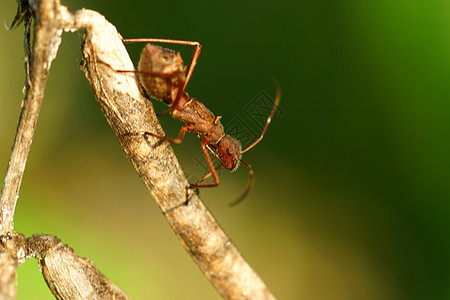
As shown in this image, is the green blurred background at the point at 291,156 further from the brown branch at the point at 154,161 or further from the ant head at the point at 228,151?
the brown branch at the point at 154,161

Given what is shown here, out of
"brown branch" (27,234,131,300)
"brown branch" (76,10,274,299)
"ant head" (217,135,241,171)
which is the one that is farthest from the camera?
"ant head" (217,135,241,171)

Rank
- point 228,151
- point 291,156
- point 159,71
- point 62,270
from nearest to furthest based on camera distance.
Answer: point 62,270 → point 159,71 → point 228,151 → point 291,156

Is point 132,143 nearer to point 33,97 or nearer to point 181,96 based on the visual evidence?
point 33,97

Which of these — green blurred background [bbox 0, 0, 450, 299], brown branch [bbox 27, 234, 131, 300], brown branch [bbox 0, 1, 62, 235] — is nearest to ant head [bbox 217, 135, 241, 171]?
brown branch [bbox 27, 234, 131, 300]

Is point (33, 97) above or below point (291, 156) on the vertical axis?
above

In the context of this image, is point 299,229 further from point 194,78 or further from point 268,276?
point 194,78

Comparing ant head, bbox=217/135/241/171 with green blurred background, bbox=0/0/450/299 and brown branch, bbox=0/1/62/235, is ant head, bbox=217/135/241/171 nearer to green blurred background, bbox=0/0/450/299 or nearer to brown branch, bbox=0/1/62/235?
brown branch, bbox=0/1/62/235

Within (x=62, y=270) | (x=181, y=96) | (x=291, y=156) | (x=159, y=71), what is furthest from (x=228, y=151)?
(x=291, y=156)

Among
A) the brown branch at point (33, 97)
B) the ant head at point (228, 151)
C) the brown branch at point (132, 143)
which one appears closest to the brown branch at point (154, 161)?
the brown branch at point (132, 143)
